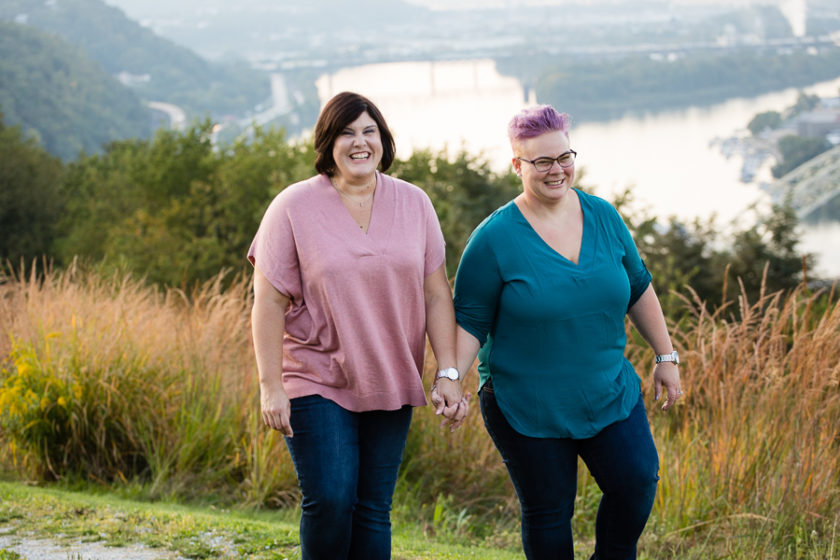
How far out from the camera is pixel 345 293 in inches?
103

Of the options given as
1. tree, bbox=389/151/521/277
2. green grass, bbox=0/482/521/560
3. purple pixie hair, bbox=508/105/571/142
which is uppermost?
tree, bbox=389/151/521/277

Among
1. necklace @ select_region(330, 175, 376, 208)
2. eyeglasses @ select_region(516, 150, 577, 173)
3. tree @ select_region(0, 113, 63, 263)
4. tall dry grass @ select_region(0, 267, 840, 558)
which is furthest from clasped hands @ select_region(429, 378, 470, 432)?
tree @ select_region(0, 113, 63, 263)

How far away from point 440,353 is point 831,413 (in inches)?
86.6

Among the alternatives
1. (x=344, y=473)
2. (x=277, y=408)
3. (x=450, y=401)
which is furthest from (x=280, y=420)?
(x=450, y=401)

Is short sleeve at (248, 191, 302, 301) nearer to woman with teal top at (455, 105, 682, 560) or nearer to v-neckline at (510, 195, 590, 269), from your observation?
woman with teal top at (455, 105, 682, 560)

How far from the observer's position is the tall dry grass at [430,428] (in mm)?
3896

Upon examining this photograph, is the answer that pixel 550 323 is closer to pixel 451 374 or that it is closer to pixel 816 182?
pixel 451 374

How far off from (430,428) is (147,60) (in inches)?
3212

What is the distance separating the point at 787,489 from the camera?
3734 mm

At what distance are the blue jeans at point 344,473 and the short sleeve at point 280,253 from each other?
13.6 inches

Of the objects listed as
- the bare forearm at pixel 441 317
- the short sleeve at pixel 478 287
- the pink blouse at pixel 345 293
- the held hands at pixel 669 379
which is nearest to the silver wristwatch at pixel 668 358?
the held hands at pixel 669 379

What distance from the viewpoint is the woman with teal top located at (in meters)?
2.62

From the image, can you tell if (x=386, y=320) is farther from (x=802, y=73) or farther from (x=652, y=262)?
(x=802, y=73)

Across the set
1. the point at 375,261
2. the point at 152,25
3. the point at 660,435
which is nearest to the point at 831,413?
the point at 660,435
